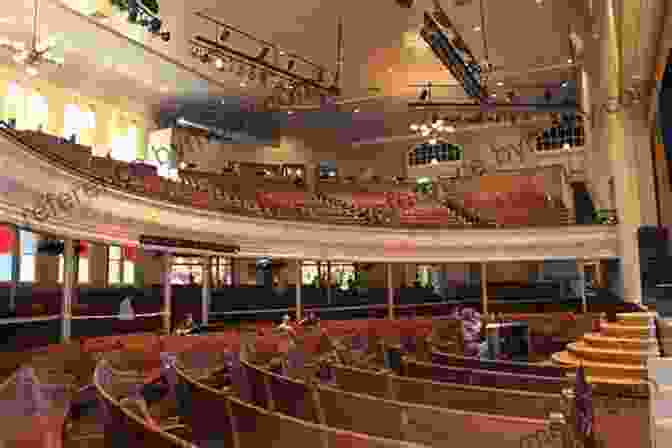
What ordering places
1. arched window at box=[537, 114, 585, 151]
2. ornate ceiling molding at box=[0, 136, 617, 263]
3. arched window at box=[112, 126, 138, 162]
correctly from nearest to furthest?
ornate ceiling molding at box=[0, 136, 617, 263]
arched window at box=[112, 126, 138, 162]
arched window at box=[537, 114, 585, 151]

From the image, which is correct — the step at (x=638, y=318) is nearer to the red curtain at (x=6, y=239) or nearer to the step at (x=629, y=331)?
the step at (x=629, y=331)

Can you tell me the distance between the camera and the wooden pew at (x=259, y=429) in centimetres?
295

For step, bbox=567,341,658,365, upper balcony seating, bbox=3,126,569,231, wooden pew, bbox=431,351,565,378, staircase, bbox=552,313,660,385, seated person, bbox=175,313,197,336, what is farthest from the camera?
upper balcony seating, bbox=3,126,569,231

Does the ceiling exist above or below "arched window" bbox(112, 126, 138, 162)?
above

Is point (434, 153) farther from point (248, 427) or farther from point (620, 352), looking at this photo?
point (248, 427)

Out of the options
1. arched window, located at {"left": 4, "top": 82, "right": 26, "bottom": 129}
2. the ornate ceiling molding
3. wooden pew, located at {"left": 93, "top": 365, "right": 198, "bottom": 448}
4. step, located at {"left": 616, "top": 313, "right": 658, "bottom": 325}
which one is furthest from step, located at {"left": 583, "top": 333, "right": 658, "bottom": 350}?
arched window, located at {"left": 4, "top": 82, "right": 26, "bottom": 129}

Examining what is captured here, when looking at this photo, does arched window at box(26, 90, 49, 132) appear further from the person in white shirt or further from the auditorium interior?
the person in white shirt

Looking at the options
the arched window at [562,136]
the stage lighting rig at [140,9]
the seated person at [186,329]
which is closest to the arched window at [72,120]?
the stage lighting rig at [140,9]

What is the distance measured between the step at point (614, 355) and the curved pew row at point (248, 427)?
18.5ft

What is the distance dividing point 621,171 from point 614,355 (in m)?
7.44

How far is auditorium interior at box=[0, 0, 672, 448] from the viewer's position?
468 centimetres

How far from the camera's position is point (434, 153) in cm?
3062

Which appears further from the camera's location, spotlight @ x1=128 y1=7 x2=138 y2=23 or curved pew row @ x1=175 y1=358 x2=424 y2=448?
spotlight @ x1=128 y1=7 x2=138 y2=23

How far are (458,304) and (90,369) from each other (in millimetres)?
12875
